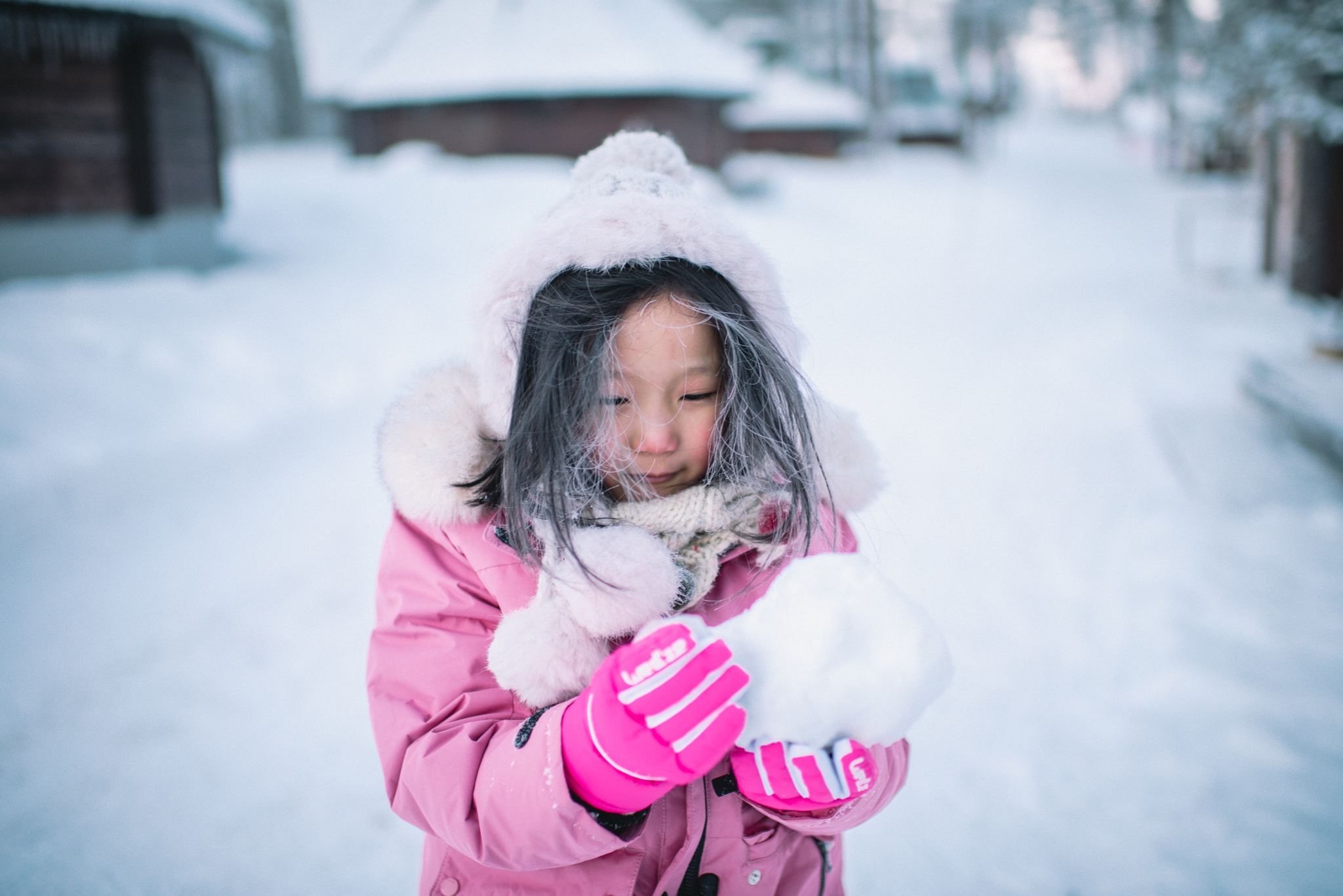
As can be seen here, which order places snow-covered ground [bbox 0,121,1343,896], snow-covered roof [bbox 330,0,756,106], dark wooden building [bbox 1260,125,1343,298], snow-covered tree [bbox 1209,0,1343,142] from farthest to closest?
snow-covered roof [bbox 330,0,756,106], dark wooden building [bbox 1260,125,1343,298], snow-covered tree [bbox 1209,0,1343,142], snow-covered ground [bbox 0,121,1343,896]

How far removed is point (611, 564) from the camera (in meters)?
1.14

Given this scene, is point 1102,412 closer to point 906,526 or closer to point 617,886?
point 906,526

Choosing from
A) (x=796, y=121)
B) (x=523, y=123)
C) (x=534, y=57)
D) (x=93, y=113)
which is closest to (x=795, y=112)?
(x=796, y=121)

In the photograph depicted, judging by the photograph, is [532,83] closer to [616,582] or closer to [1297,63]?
[1297,63]

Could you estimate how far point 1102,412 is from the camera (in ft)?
17.6

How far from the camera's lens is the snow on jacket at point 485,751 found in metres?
1.06

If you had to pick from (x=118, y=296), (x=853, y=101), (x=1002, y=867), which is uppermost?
(x=853, y=101)

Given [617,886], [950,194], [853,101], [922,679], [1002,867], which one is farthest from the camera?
[853,101]

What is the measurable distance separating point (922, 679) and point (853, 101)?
25325mm

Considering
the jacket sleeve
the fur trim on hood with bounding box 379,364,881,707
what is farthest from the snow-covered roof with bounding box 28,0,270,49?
the jacket sleeve

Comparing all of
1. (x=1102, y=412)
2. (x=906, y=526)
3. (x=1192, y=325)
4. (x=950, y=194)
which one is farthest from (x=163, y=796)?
(x=950, y=194)

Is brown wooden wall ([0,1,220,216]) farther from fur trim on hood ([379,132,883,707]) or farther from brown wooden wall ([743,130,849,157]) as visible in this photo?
brown wooden wall ([743,130,849,157])

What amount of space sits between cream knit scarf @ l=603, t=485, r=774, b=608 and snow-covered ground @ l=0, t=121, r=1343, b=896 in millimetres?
373

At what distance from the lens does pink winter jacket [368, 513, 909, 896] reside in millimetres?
1054
